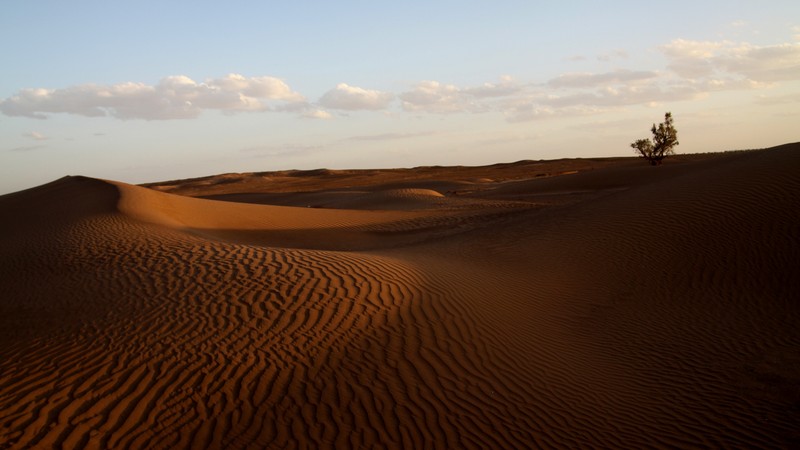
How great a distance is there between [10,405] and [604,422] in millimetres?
6548

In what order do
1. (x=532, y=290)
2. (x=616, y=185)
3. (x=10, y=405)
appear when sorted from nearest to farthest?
(x=10, y=405) → (x=532, y=290) → (x=616, y=185)

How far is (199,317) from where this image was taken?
24.5ft

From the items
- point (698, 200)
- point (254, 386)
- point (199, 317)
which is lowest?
point (254, 386)

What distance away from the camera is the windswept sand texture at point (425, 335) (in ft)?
17.7

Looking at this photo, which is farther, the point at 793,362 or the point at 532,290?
the point at 532,290

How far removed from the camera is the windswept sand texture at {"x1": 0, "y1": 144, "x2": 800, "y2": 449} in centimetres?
539

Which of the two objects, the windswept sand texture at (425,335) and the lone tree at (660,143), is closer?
the windswept sand texture at (425,335)

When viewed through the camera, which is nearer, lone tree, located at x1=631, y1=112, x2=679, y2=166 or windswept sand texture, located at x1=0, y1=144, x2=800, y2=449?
windswept sand texture, located at x1=0, y1=144, x2=800, y2=449

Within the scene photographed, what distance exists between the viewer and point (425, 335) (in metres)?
7.39

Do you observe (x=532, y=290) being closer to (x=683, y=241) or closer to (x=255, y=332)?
(x=683, y=241)

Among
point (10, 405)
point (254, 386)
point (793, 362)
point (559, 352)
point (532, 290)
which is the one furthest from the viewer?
point (532, 290)

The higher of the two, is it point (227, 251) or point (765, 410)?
point (227, 251)

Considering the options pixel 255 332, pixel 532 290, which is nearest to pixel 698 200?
pixel 532 290

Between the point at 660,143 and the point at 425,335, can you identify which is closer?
the point at 425,335
